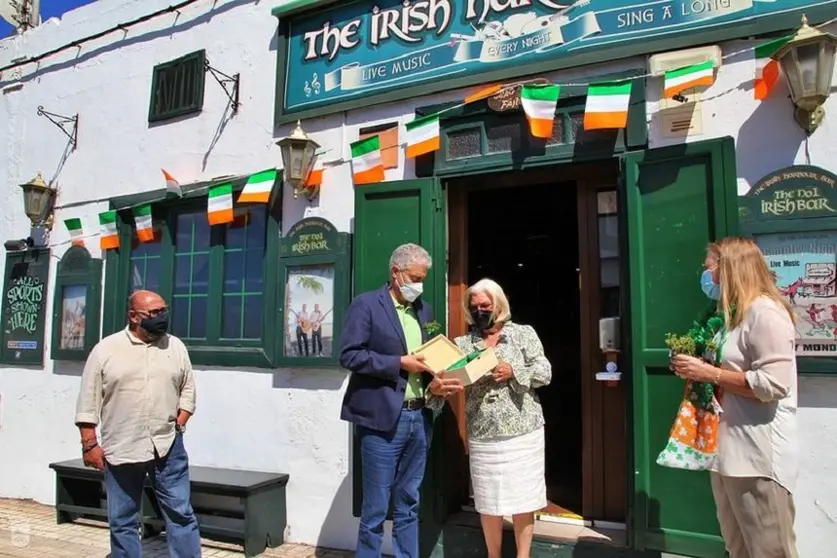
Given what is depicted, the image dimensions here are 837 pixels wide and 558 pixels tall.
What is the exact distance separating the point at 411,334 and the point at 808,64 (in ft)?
8.29

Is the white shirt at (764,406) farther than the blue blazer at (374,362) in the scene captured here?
No

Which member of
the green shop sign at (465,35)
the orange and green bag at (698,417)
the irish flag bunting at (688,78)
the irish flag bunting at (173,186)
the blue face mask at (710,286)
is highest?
the green shop sign at (465,35)

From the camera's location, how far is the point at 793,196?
3391 mm

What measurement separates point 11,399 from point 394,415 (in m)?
5.02

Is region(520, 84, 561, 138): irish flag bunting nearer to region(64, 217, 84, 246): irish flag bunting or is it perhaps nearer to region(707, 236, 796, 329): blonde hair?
region(707, 236, 796, 329): blonde hair

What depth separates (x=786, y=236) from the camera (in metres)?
3.40

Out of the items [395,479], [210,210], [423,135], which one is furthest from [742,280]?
[210,210]

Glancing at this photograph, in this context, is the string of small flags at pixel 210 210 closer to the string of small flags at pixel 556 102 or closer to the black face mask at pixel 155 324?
the string of small flags at pixel 556 102

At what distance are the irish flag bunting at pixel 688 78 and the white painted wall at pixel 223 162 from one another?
6.5 inches

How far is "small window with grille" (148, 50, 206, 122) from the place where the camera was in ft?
18.7

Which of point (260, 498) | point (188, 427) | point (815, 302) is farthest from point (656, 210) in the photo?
point (188, 427)

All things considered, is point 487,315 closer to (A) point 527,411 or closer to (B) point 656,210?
(A) point 527,411

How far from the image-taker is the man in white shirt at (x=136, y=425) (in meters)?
3.61

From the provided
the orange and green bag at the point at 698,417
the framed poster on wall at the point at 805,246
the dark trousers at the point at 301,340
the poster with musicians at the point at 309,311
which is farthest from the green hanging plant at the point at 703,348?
the dark trousers at the point at 301,340
